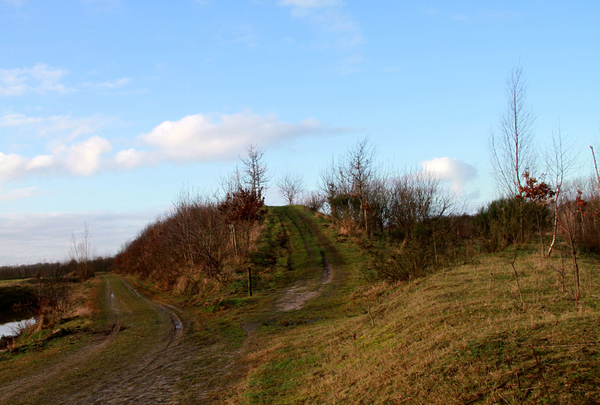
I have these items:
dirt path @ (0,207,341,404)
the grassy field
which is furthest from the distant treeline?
the grassy field

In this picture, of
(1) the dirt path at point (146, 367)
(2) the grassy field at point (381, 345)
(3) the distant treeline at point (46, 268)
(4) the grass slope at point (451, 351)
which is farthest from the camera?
(3) the distant treeline at point (46, 268)

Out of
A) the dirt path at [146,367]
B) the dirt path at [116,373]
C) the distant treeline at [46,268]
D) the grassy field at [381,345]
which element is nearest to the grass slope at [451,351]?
the grassy field at [381,345]

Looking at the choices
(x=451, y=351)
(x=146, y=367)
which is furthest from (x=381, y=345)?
(x=146, y=367)

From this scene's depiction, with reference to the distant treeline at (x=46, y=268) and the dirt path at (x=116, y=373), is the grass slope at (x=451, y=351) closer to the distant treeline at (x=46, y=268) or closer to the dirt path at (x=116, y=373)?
the dirt path at (x=116, y=373)

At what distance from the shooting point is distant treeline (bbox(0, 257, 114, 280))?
43078mm

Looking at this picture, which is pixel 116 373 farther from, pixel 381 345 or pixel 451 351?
pixel 451 351

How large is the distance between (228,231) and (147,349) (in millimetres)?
16085

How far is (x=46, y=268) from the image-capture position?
1662 inches

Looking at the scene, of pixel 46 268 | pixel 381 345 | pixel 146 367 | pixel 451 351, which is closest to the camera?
pixel 451 351

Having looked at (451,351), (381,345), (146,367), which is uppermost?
(451,351)

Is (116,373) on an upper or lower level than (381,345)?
lower

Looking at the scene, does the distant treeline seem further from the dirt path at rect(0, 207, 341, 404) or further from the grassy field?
the grassy field

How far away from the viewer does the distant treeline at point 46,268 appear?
141 feet

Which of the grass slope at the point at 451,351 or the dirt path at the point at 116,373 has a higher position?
the grass slope at the point at 451,351
